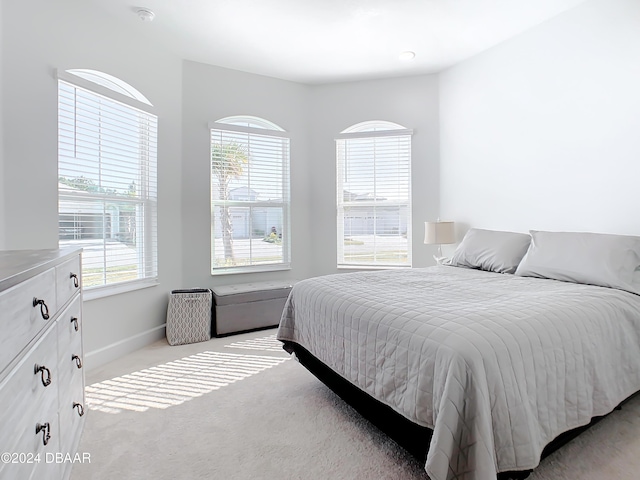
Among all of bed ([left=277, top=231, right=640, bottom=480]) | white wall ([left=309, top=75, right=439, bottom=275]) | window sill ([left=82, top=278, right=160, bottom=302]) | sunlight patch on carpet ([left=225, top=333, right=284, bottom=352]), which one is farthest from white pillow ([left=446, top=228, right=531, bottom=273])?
window sill ([left=82, top=278, right=160, bottom=302])

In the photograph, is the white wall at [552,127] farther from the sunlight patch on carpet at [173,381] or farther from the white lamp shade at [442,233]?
the sunlight patch on carpet at [173,381]

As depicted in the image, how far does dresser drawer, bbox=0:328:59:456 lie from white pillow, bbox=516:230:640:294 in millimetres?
2886

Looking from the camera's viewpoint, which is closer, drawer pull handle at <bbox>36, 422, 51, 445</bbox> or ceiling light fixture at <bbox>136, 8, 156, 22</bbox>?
drawer pull handle at <bbox>36, 422, 51, 445</bbox>

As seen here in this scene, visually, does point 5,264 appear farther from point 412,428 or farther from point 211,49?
point 211,49

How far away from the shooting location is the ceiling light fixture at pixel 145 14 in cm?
285

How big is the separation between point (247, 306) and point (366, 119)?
2.62 metres

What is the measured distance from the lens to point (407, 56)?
371cm

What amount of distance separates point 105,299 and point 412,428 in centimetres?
263

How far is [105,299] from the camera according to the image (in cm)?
296

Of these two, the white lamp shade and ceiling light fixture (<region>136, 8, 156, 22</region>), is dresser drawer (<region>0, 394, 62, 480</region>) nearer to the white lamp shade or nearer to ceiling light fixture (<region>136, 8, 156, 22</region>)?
ceiling light fixture (<region>136, 8, 156, 22</region>)

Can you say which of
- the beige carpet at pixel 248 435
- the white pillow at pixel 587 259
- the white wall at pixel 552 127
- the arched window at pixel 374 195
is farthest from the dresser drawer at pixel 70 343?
the white wall at pixel 552 127

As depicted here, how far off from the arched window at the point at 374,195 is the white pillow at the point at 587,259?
1.75 m

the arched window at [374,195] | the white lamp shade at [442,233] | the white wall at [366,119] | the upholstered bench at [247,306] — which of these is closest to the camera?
the upholstered bench at [247,306]

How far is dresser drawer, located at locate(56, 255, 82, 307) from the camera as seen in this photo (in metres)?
1.45
